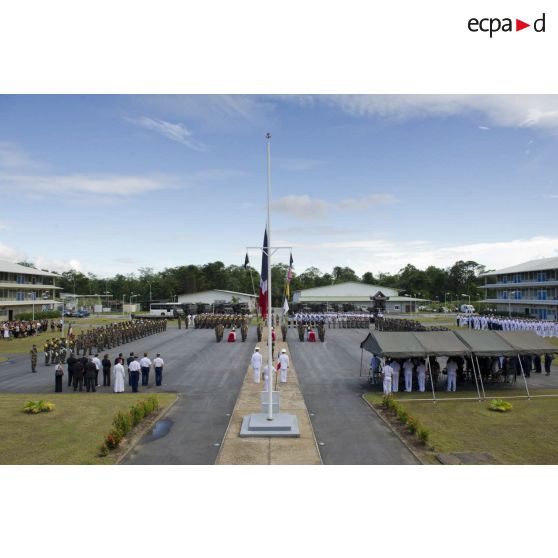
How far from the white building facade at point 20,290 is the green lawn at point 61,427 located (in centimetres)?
4207

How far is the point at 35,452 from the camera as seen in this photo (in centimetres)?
1019

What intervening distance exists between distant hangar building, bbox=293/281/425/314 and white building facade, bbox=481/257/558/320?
15.7 m

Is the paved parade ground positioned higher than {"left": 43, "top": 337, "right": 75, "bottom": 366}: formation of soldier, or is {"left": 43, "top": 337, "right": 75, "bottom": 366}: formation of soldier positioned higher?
{"left": 43, "top": 337, "right": 75, "bottom": 366}: formation of soldier

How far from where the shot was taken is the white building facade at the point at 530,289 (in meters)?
51.8

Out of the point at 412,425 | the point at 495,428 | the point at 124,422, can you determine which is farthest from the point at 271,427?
the point at 495,428

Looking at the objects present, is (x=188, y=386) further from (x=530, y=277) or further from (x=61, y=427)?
(x=530, y=277)

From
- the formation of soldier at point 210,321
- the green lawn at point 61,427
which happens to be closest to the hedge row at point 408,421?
the green lawn at point 61,427

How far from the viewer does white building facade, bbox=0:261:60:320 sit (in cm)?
5234

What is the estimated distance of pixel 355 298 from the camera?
8469 centimetres

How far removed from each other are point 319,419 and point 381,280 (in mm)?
108137

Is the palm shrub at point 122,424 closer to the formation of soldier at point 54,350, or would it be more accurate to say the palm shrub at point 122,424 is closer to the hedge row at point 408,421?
the hedge row at point 408,421

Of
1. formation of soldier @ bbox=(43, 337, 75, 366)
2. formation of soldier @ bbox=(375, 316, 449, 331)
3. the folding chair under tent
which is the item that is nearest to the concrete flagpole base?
the folding chair under tent

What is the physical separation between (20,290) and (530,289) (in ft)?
210

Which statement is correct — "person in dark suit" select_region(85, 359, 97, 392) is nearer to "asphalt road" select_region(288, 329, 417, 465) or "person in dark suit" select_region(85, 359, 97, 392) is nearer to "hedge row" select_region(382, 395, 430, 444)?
"asphalt road" select_region(288, 329, 417, 465)
